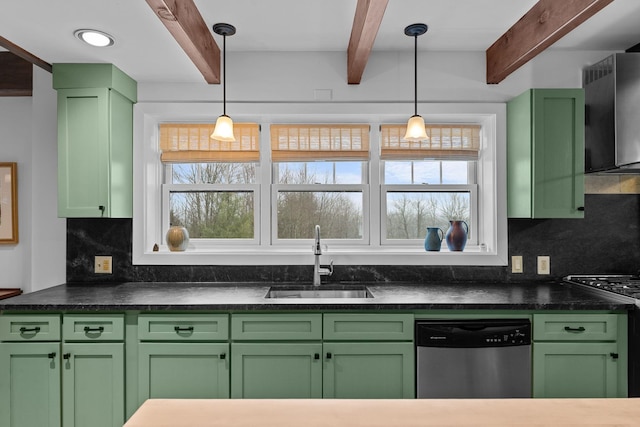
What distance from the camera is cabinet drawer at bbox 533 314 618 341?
7.07 feet

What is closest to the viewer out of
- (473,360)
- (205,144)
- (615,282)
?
(473,360)

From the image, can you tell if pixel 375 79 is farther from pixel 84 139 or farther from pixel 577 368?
pixel 577 368

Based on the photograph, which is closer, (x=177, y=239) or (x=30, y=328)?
(x=30, y=328)

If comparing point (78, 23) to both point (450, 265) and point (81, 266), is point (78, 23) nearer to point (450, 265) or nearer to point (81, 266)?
point (81, 266)

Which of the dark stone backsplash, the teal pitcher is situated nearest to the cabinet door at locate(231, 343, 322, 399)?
the dark stone backsplash

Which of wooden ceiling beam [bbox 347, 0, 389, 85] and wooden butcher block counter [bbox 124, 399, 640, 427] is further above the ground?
wooden ceiling beam [bbox 347, 0, 389, 85]

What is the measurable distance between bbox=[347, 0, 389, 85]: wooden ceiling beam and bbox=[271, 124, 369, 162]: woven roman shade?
1.17ft

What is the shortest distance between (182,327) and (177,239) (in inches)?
33.0

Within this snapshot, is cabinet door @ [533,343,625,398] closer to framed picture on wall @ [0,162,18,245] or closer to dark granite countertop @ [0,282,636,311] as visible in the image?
dark granite countertop @ [0,282,636,311]

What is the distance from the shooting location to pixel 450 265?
279 centimetres

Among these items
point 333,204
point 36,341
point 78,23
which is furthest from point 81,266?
point 333,204

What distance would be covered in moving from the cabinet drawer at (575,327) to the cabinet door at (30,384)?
2558mm

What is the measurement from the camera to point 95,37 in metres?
2.12

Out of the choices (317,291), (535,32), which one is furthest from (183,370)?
(535,32)
